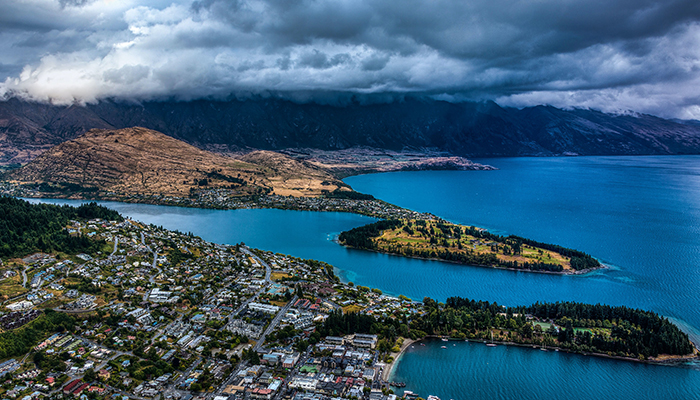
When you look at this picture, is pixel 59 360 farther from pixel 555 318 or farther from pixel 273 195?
pixel 273 195

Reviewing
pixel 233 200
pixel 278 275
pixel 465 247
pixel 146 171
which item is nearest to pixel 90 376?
pixel 278 275

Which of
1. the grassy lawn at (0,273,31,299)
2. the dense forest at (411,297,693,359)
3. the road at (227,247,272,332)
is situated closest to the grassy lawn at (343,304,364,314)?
the dense forest at (411,297,693,359)

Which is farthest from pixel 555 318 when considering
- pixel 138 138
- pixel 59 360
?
pixel 138 138

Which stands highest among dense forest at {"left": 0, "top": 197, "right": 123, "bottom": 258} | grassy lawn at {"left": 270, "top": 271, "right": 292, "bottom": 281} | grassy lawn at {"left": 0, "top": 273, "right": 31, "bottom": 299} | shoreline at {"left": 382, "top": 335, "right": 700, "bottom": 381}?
dense forest at {"left": 0, "top": 197, "right": 123, "bottom": 258}

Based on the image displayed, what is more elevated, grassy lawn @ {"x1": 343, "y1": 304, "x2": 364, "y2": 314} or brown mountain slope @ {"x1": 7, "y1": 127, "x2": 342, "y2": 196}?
brown mountain slope @ {"x1": 7, "y1": 127, "x2": 342, "y2": 196}

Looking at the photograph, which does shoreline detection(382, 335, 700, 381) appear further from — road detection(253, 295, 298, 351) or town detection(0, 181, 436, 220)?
town detection(0, 181, 436, 220)

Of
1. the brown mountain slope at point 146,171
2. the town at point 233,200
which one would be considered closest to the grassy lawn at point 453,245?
the town at point 233,200

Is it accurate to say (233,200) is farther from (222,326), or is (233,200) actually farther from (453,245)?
(222,326)
